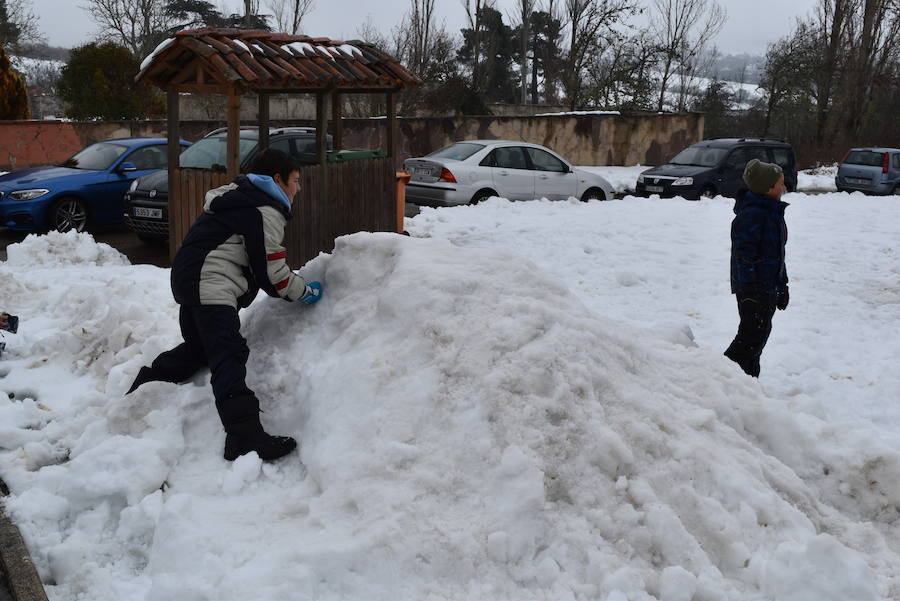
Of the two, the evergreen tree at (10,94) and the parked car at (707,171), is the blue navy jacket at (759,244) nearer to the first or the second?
the parked car at (707,171)

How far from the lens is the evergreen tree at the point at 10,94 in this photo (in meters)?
20.0

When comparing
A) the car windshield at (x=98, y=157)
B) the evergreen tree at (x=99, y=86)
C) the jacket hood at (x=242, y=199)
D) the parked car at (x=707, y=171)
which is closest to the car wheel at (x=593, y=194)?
the parked car at (x=707, y=171)

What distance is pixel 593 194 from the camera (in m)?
16.6

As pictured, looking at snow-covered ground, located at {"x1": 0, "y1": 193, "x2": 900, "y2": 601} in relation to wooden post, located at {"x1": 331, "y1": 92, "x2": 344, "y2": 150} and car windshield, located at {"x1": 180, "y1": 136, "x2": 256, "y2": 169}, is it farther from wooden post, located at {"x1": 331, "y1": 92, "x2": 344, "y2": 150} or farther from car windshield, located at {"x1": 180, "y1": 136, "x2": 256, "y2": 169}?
car windshield, located at {"x1": 180, "y1": 136, "x2": 256, "y2": 169}

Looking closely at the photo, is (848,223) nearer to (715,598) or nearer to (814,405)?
(814,405)

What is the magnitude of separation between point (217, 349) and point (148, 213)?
7782 mm

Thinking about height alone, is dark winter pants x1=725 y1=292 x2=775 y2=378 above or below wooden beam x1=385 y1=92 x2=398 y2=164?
below

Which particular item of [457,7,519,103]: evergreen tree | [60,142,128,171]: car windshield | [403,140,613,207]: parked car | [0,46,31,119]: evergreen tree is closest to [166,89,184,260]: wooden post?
[60,142,128,171]: car windshield

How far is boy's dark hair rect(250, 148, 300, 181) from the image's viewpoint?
15.5 feet

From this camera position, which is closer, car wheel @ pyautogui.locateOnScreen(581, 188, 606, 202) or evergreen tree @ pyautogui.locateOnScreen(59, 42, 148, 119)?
car wheel @ pyautogui.locateOnScreen(581, 188, 606, 202)

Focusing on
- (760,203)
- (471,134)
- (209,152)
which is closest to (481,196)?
(209,152)

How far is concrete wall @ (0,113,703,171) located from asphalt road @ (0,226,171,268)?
6.56m

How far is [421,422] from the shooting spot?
13.2 feet

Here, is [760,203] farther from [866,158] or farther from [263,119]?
[866,158]
